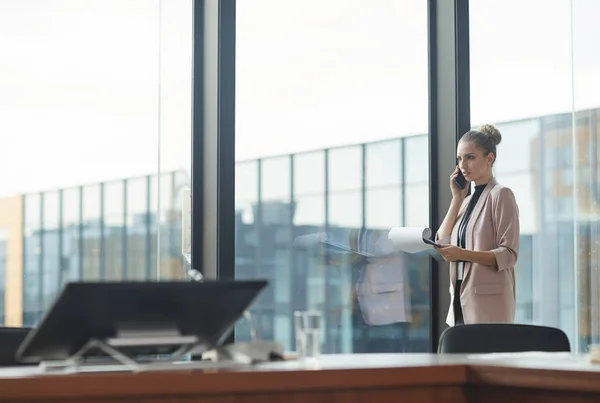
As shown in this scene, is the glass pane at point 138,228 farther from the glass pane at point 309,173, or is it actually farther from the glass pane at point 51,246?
the glass pane at point 309,173

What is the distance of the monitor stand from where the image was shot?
1914mm

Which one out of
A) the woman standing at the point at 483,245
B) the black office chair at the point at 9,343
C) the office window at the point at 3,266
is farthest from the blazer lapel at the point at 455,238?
the black office chair at the point at 9,343

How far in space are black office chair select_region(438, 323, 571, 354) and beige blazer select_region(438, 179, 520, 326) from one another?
1.27m

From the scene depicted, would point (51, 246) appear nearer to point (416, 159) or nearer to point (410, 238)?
point (410, 238)

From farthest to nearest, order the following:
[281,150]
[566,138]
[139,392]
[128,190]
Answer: [566,138] → [281,150] → [128,190] → [139,392]

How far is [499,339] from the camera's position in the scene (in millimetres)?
2797

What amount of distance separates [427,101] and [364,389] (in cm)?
314

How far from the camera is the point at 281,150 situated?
4422 millimetres

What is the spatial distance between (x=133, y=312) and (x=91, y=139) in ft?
7.27

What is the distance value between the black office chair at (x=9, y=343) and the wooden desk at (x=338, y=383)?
0.50 m

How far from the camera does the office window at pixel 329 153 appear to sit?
14.3 feet

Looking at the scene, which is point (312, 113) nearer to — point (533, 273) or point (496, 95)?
point (496, 95)

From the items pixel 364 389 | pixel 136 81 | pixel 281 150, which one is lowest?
pixel 364 389

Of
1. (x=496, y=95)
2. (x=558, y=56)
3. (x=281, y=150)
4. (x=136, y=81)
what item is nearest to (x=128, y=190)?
(x=136, y=81)
